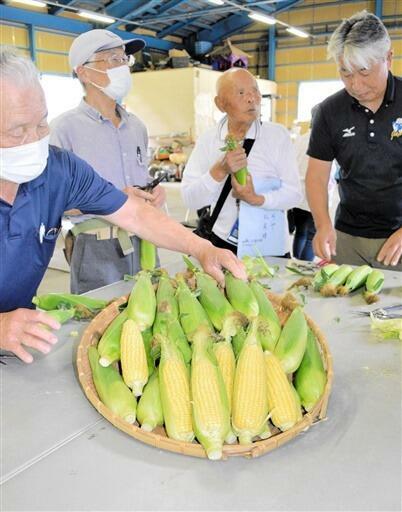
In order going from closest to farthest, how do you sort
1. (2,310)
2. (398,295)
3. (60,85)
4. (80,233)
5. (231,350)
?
1. (231,350)
2. (2,310)
3. (398,295)
4. (80,233)
5. (60,85)

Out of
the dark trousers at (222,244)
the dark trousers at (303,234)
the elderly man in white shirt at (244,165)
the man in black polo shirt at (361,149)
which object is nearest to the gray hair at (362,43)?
the man in black polo shirt at (361,149)

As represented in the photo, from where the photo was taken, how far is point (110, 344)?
119 cm

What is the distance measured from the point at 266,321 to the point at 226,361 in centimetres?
22

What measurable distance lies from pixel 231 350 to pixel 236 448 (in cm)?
26

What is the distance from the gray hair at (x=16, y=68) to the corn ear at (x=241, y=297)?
0.80 meters

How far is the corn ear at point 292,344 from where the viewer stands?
44.5 inches

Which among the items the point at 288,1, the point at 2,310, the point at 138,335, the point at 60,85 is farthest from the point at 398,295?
the point at 288,1

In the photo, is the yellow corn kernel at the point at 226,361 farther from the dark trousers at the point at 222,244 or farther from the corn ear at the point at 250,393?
the dark trousers at the point at 222,244

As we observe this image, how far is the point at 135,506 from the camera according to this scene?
809mm

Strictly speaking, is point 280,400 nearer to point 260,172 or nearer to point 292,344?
point 292,344

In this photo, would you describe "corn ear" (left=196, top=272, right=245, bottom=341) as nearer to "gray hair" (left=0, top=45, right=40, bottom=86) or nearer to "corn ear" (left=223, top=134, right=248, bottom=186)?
"gray hair" (left=0, top=45, right=40, bottom=86)

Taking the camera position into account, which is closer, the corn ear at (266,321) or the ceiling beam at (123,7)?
the corn ear at (266,321)

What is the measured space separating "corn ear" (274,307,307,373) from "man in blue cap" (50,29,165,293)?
123 cm

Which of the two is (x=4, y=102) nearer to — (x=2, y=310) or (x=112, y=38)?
(x=2, y=310)
